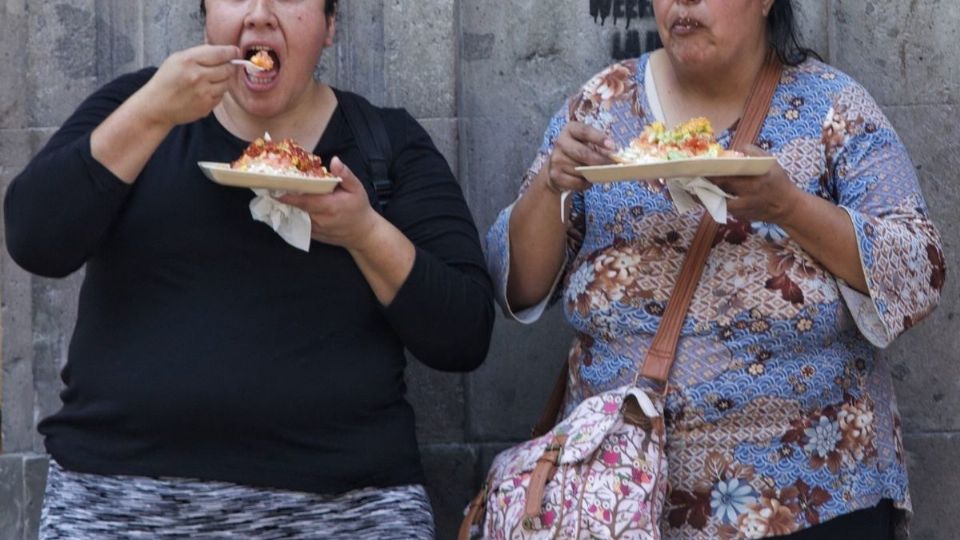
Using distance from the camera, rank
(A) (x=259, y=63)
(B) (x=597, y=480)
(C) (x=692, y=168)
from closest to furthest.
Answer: (C) (x=692, y=168) → (B) (x=597, y=480) → (A) (x=259, y=63)

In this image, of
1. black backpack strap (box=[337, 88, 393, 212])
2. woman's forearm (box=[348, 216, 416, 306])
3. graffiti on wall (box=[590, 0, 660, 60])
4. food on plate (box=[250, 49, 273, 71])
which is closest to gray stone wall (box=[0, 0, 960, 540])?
graffiti on wall (box=[590, 0, 660, 60])

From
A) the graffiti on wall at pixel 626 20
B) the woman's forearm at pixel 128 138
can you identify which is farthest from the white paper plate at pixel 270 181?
the graffiti on wall at pixel 626 20

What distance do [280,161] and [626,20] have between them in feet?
4.96

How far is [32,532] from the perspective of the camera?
4762mm

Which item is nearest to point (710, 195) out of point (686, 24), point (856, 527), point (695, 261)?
point (695, 261)

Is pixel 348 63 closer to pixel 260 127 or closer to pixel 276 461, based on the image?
pixel 260 127

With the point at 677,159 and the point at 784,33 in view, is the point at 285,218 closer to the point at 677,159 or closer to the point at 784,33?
the point at 677,159

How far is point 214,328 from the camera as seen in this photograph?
3873mm

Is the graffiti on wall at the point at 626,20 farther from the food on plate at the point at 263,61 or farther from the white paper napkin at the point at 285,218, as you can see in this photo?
the white paper napkin at the point at 285,218

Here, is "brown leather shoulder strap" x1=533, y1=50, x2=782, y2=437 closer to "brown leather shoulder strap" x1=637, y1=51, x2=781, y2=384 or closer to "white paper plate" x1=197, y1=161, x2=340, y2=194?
"brown leather shoulder strap" x1=637, y1=51, x2=781, y2=384

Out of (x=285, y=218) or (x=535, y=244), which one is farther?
(x=535, y=244)

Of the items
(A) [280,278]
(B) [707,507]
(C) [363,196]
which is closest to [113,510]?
(A) [280,278]

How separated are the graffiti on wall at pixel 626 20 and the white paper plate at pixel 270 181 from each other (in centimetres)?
147

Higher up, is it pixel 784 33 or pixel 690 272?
pixel 784 33
